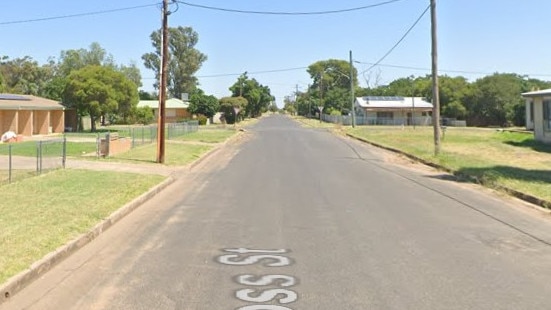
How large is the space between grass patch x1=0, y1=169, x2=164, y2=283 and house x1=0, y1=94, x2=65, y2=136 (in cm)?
2662

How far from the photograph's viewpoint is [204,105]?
297 ft

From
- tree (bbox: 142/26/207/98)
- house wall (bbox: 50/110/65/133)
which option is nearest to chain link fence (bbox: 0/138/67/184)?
house wall (bbox: 50/110/65/133)

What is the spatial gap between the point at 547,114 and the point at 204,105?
60.8m

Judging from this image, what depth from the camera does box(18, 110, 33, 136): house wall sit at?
44250mm

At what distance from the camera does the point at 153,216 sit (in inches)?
447

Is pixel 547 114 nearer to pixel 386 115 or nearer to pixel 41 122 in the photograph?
pixel 41 122

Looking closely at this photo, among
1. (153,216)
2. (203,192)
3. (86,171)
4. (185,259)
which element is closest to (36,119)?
(86,171)

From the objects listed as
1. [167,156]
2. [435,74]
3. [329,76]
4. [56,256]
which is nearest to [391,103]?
[435,74]

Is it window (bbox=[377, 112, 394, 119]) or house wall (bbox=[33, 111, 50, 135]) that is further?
window (bbox=[377, 112, 394, 119])

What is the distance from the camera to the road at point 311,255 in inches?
237

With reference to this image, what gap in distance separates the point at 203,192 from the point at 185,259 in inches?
285

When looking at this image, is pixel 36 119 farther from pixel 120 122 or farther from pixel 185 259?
pixel 185 259

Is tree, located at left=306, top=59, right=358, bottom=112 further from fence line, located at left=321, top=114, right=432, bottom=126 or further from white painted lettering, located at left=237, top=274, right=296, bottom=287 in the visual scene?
white painted lettering, located at left=237, top=274, right=296, bottom=287

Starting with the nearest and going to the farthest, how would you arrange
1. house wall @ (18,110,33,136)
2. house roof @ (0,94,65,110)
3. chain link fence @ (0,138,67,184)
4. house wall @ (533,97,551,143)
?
chain link fence @ (0,138,67,184) < house wall @ (533,97,551,143) < house roof @ (0,94,65,110) < house wall @ (18,110,33,136)
